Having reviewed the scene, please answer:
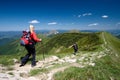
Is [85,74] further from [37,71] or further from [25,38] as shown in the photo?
[25,38]

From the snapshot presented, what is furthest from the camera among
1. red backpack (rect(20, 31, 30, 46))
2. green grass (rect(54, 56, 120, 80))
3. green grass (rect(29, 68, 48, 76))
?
red backpack (rect(20, 31, 30, 46))

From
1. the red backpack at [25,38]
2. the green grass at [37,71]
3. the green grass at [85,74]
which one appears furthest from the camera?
the red backpack at [25,38]

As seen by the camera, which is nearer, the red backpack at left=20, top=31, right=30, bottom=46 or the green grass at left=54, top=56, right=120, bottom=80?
the green grass at left=54, top=56, right=120, bottom=80

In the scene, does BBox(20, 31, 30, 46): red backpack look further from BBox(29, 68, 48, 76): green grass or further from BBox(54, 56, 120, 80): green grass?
BBox(54, 56, 120, 80): green grass

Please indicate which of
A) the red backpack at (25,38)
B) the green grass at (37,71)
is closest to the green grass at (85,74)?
the green grass at (37,71)

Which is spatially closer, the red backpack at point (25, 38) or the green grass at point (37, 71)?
the green grass at point (37, 71)

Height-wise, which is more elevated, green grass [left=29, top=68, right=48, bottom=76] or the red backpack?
the red backpack

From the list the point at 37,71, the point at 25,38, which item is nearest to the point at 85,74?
the point at 37,71

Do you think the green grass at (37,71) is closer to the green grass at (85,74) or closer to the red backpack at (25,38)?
the green grass at (85,74)

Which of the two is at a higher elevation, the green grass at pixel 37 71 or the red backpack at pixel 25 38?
the red backpack at pixel 25 38

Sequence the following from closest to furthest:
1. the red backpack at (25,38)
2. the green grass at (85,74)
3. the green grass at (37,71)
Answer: the green grass at (85,74) → the green grass at (37,71) → the red backpack at (25,38)

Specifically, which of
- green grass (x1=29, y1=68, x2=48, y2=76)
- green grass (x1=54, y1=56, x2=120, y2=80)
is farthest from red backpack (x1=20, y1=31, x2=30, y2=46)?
green grass (x1=54, y1=56, x2=120, y2=80)

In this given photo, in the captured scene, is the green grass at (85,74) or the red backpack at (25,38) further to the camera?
the red backpack at (25,38)

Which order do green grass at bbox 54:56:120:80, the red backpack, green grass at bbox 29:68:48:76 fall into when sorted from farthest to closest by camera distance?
the red backpack, green grass at bbox 29:68:48:76, green grass at bbox 54:56:120:80
